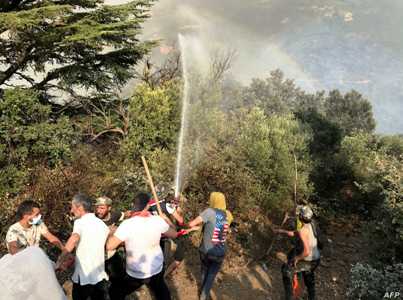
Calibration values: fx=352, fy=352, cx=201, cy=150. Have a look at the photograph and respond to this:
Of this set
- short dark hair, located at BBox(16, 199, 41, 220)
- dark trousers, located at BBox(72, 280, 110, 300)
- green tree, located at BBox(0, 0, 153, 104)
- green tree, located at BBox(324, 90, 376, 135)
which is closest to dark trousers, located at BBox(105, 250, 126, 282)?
dark trousers, located at BBox(72, 280, 110, 300)

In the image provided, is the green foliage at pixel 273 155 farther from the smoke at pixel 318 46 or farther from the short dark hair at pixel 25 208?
the smoke at pixel 318 46

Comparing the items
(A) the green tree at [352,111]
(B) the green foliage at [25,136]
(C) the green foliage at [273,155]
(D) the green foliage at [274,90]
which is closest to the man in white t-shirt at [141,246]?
(B) the green foliage at [25,136]

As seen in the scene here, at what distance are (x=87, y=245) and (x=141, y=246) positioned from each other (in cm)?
53

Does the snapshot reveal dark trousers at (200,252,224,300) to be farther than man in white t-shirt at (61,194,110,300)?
Yes

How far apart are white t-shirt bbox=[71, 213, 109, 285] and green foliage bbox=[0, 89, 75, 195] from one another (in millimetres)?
4791

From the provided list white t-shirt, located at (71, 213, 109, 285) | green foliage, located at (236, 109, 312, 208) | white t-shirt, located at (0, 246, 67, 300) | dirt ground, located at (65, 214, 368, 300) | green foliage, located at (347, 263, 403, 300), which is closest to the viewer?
white t-shirt, located at (0, 246, 67, 300)

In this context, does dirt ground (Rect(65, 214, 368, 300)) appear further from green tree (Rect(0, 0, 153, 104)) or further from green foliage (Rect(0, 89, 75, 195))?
green tree (Rect(0, 0, 153, 104))

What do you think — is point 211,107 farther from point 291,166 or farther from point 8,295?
point 8,295

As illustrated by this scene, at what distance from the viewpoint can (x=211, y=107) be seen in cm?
1138

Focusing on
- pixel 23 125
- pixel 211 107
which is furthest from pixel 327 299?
pixel 23 125

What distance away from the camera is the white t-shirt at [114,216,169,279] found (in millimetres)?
3590

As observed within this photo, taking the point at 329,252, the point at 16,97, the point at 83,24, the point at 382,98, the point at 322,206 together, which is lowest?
the point at 382,98

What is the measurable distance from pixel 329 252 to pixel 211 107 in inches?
217

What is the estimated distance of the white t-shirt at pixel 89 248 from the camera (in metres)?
3.49
